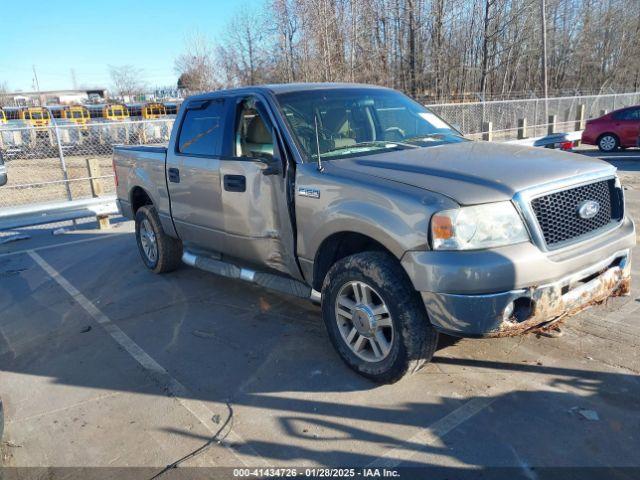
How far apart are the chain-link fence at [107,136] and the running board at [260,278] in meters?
8.46

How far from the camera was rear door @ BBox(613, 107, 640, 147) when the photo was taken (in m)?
15.6

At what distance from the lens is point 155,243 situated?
20.4ft

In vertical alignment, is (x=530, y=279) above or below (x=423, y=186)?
below

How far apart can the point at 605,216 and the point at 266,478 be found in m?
2.73

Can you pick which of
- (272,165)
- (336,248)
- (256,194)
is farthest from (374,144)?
(256,194)

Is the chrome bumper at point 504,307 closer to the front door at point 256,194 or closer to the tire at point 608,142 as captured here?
the front door at point 256,194

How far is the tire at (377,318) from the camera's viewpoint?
3252 mm

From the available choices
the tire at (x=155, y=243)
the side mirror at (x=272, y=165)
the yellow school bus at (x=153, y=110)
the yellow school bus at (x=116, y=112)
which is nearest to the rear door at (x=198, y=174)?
the tire at (x=155, y=243)

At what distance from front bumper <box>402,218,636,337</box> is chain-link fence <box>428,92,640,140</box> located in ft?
42.2

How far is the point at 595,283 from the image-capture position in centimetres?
330

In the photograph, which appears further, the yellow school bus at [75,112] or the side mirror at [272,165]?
the yellow school bus at [75,112]

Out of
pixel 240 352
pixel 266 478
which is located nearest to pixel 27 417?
pixel 240 352

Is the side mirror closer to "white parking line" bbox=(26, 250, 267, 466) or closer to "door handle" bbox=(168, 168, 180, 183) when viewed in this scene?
"door handle" bbox=(168, 168, 180, 183)

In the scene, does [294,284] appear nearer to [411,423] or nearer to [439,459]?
[411,423]
